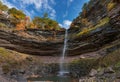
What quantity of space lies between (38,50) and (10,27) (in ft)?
44.5

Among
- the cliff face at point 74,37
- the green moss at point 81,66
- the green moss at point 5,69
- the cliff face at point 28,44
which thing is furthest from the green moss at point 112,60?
the cliff face at point 28,44

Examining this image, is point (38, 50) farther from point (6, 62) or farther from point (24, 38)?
point (6, 62)

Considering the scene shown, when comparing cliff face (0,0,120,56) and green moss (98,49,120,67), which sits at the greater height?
cliff face (0,0,120,56)

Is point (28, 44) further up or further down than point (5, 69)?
further up

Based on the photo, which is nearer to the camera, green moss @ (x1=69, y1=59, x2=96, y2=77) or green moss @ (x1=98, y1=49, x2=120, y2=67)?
green moss @ (x1=98, y1=49, x2=120, y2=67)

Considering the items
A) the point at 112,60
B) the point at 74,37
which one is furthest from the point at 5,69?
the point at 112,60

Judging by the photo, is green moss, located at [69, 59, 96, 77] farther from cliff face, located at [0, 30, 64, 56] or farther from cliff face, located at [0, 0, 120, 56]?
cliff face, located at [0, 30, 64, 56]

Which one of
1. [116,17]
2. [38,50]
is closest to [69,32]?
[38,50]

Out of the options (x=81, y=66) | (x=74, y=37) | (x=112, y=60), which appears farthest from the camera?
(x=74, y=37)

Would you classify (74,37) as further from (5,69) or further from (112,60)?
(112,60)

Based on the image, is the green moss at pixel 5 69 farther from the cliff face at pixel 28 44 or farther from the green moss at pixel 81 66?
the green moss at pixel 81 66

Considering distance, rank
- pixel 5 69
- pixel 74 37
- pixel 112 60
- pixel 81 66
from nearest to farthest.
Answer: pixel 112 60 < pixel 5 69 < pixel 81 66 < pixel 74 37

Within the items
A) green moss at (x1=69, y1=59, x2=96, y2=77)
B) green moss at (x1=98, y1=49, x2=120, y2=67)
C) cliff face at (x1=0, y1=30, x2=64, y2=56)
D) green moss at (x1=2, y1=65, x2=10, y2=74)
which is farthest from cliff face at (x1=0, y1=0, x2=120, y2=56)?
green moss at (x1=98, y1=49, x2=120, y2=67)

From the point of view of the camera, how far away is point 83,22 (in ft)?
225
